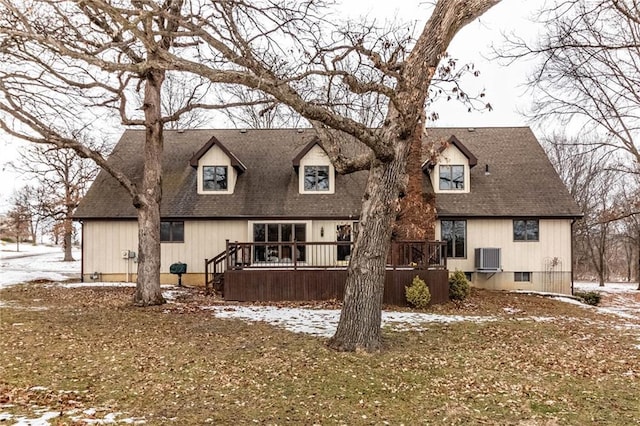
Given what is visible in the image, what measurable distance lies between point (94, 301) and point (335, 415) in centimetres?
944

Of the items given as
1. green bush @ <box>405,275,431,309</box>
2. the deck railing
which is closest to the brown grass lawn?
green bush @ <box>405,275,431,309</box>

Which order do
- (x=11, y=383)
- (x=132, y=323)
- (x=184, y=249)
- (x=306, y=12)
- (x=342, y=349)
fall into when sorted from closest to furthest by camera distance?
(x=11, y=383)
(x=342, y=349)
(x=306, y=12)
(x=132, y=323)
(x=184, y=249)

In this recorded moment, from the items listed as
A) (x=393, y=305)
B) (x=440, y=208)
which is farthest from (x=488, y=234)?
(x=393, y=305)

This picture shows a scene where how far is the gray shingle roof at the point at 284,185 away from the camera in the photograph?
55.8ft

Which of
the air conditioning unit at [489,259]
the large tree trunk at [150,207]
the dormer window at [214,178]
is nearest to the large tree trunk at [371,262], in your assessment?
the large tree trunk at [150,207]

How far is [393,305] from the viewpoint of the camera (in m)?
12.5

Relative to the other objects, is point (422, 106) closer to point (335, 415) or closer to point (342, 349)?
point (342, 349)

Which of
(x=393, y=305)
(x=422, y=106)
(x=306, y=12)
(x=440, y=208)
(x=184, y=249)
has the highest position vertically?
(x=306, y=12)

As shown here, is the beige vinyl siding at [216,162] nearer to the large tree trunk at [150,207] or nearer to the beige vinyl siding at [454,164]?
the large tree trunk at [150,207]

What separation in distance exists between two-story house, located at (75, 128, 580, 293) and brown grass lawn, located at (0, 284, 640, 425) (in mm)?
7149

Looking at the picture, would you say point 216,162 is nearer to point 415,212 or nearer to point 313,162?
point 313,162

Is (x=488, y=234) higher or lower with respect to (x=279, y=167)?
lower

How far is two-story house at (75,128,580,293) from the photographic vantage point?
16.9 metres

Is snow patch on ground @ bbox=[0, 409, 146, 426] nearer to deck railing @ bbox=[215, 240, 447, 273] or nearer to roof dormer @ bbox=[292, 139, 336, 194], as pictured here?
deck railing @ bbox=[215, 240, 447, 273]
